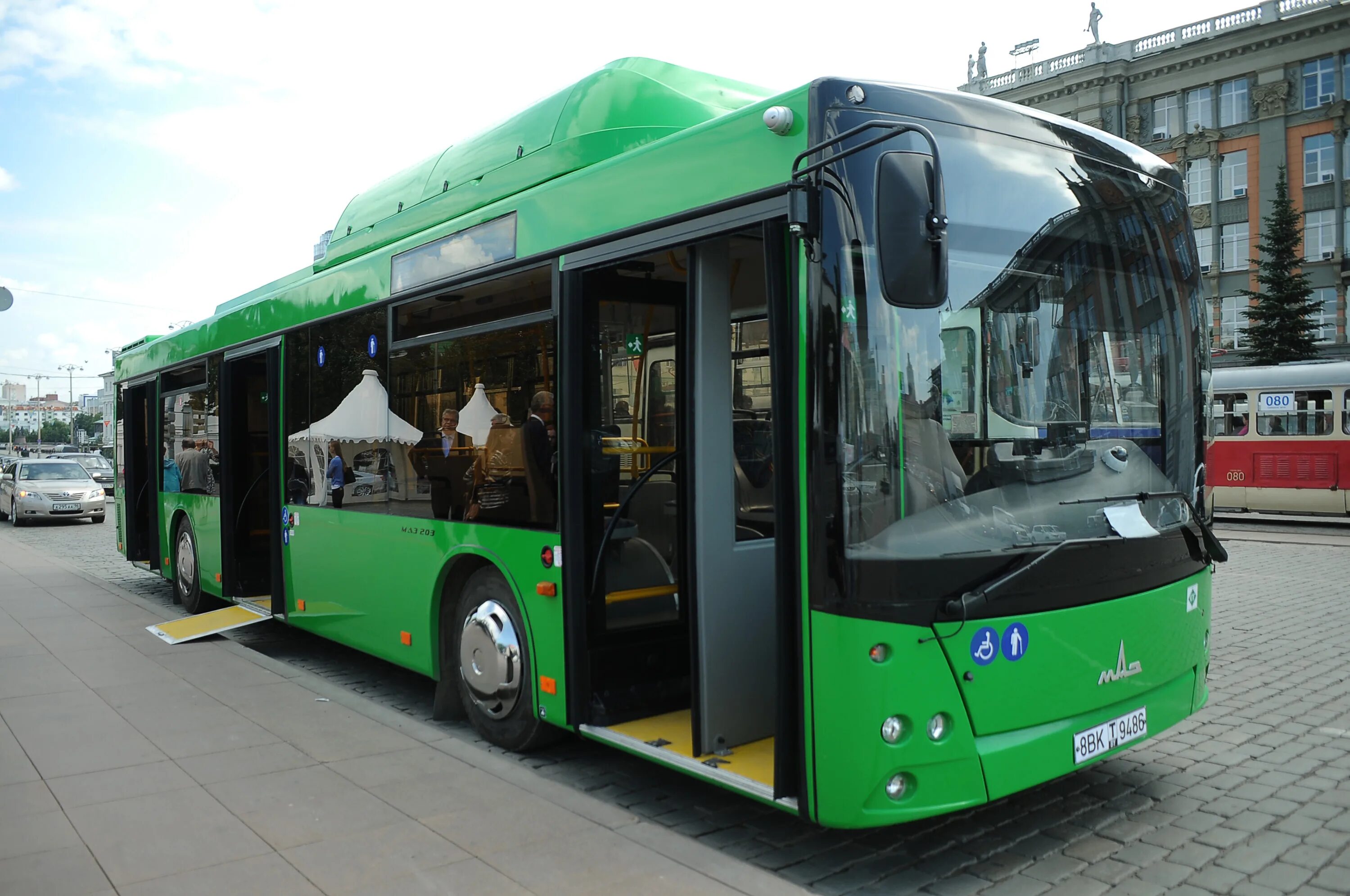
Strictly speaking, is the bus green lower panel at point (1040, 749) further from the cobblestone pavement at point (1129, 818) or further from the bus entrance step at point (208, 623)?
the bus entrance step at point (208, 623)

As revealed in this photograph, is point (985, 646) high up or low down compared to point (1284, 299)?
down

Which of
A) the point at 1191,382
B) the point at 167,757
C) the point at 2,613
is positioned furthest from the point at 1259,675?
the point at 2,613

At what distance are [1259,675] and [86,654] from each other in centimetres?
920

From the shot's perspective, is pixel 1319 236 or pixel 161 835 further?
pixel 1319 236

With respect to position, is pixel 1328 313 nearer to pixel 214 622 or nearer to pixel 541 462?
pixel 214 622

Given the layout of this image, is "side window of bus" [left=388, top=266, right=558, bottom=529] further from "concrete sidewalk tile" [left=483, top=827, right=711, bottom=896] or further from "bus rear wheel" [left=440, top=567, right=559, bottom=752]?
"concrete sidewalk tile" [left=483, top=827, right=711, bottom=896]

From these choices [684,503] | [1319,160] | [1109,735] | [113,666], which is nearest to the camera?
[1109,735]

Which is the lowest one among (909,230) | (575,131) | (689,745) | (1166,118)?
(689,745)

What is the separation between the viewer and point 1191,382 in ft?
16.5

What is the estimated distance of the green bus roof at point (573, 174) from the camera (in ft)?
14.9

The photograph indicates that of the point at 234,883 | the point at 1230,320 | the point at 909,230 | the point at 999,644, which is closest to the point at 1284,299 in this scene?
the point at 1230,320

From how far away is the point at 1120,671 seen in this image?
4.48 m

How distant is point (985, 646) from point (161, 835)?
144 inches

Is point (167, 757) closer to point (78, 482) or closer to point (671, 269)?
point (671, 269)
